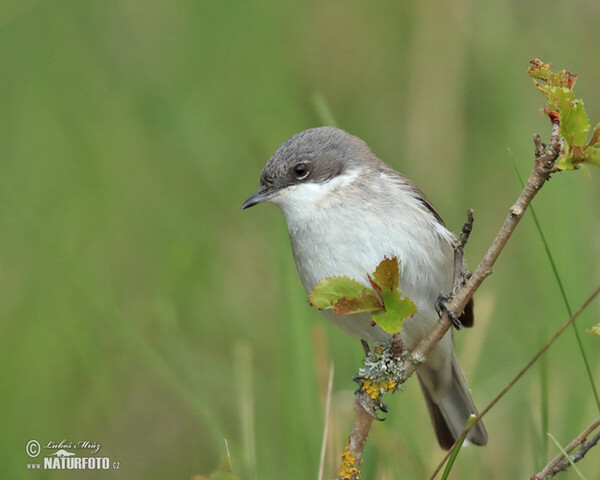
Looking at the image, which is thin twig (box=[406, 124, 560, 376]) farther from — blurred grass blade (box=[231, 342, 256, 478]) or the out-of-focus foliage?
blurred grass blade (box=[231, 342, 256, 478])

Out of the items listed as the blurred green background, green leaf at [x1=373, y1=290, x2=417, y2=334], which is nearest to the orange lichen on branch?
green leaf at [x1=373, y1=290, x2=417, y2=334]

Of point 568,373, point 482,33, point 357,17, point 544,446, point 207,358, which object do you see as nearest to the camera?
point 544,446

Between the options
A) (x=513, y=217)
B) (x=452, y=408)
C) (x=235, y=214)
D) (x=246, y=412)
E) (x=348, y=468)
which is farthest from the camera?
(x=235, y=214)

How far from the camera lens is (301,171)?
171 inches

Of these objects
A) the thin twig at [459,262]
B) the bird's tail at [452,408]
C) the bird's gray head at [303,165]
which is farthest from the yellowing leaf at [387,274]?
the bird's tail at [452,408]

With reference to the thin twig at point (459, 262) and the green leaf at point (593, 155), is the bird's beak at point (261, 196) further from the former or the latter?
the green leaf at point (593, 155)

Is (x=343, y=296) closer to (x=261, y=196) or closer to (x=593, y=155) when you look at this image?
(x=593, y=155)

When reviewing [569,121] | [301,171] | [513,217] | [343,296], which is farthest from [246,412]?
[569,121]

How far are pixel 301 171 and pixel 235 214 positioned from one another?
2.78m

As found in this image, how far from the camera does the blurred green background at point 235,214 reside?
472 centimetres

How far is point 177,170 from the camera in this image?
712cm

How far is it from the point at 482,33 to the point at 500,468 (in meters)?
3.36

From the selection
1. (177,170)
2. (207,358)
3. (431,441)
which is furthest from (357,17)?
(431,441)

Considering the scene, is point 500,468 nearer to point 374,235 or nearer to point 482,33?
point 374,235
